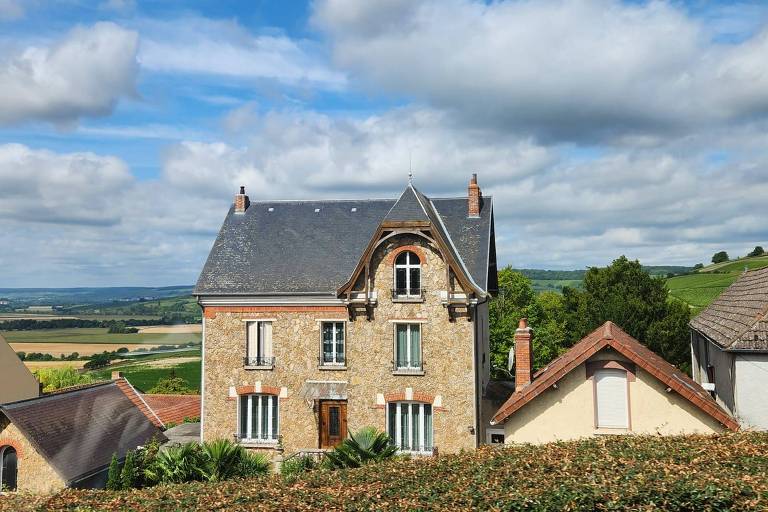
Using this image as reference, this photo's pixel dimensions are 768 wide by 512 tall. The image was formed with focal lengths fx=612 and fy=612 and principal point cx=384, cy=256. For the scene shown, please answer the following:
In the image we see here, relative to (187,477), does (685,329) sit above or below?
above

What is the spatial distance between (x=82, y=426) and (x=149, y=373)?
Answer: 58.5m

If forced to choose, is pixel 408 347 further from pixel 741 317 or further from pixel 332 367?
pixel 741 317

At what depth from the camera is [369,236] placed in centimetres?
2480

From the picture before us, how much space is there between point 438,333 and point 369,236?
5.32m

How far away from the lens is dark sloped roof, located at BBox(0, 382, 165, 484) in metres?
17.8

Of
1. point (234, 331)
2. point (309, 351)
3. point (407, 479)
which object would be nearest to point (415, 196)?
point (309, 351)

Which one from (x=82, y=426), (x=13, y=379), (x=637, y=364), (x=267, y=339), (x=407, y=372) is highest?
(x=267, y=339)

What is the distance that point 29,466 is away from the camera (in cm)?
1766

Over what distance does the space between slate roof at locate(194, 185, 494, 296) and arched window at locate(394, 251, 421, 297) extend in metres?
1.41

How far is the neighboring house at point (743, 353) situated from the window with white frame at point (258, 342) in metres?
15.4

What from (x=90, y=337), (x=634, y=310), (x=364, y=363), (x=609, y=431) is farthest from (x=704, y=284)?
(x=90, y=337)

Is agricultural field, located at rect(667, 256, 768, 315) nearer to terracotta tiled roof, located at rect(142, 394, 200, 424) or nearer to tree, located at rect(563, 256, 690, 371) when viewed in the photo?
tree, located at rect(563, 256, 690, 371)

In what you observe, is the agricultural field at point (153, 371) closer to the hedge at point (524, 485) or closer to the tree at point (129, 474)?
the tree at point (129, 474)

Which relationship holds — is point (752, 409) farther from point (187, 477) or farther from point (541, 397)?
point (187, 477)
